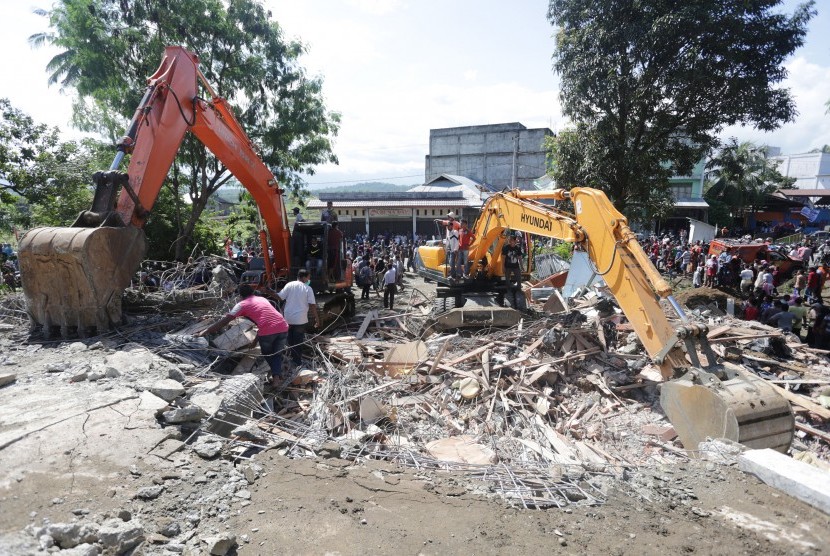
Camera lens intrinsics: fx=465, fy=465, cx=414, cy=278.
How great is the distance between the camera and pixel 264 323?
6.05m

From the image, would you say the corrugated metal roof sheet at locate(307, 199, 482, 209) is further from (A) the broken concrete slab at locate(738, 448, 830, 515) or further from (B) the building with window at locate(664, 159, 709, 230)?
(A) the broken concrete slab at locate(738, 448, 830, 515)

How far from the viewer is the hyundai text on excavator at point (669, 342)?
448 centimetres

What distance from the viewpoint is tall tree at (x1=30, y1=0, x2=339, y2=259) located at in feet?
46.2

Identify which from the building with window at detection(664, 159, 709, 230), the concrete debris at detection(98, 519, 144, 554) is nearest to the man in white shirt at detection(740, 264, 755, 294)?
the building with window at detection(664, 159, 709, 230)

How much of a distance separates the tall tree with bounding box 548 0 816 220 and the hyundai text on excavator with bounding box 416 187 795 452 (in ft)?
22.1

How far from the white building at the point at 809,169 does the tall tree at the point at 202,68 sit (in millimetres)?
61117

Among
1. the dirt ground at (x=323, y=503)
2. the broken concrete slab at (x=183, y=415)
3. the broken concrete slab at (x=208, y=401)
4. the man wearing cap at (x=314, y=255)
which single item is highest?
the man wearing cap at (x=314, y=255)

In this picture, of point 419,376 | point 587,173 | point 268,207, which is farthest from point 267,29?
point 419,376

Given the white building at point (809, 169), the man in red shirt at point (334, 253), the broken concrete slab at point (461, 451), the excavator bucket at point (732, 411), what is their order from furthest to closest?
the white building at point (809, 169) < the man in red shirt at point (334, 253) < the broken concrete slab at point (461, 451) < the excavator bucket at point (732, 411)

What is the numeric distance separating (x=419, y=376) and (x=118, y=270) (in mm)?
4436

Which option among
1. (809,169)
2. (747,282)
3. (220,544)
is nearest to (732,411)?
(220,544)

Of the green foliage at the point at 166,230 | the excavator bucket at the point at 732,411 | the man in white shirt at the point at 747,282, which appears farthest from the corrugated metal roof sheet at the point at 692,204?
the excavator bucket at the point at 732,411

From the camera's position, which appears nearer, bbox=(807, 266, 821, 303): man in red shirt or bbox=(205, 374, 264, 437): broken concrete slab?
bbox=(205, 374, 264, 437): broken concrete slab

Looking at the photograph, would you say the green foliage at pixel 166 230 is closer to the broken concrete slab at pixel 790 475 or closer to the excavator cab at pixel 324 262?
the excavator cab at pixel 324 262
